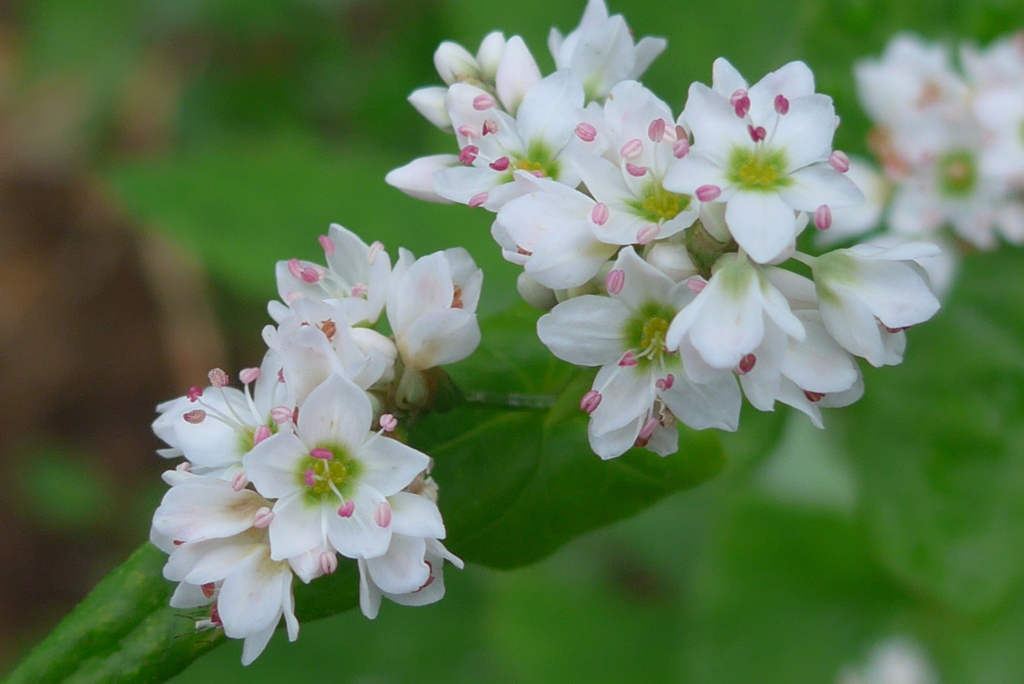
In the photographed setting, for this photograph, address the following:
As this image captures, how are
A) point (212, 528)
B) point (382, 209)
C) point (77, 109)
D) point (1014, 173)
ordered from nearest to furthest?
point (212, 528), point (1014, 173), point (382, 209), point (77, 109)

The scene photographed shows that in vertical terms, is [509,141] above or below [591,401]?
above

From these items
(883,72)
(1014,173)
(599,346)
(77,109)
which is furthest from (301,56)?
(599,346)

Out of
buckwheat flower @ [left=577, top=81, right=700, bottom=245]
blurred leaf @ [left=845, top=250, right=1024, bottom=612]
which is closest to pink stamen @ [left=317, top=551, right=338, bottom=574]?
buckwheat flower @ [left=577, top=81, right=700, bottom=245]

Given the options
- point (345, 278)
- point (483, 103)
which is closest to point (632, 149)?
point (483, 103)

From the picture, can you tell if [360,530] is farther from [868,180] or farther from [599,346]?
[868,180]

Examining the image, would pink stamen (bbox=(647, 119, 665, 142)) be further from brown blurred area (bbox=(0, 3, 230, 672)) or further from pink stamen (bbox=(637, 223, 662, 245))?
brown blurred area (bbox=(0, 3, 230, 672))

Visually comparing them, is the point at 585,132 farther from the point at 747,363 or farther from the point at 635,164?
the point at 747,363
